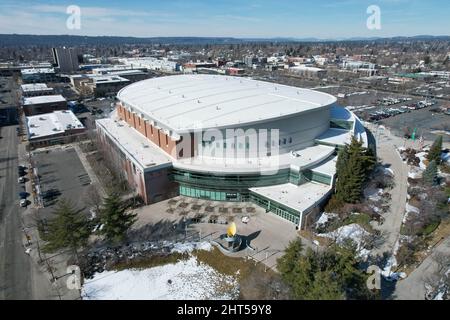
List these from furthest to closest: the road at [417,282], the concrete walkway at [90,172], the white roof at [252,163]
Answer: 1. the concrete walkway at [90,172]
2. the white roof at [252,163]
3. the road at [417,282]

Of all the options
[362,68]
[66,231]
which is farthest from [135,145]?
[362,68]

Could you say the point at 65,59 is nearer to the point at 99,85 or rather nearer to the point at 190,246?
the point at 99,85

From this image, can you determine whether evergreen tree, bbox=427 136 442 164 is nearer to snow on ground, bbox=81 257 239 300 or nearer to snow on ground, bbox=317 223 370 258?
snow on ground, bbox=317 223 370 258

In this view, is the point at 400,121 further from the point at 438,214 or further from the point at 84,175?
the point at 84,175

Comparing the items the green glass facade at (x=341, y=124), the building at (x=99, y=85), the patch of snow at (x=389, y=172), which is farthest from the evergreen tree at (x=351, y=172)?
the building at (x=99, y=85)

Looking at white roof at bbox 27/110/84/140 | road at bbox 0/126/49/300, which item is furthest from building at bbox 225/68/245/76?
road at bbox 0/126/49/300

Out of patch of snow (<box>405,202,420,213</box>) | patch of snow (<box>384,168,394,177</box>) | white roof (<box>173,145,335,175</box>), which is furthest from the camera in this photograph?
patch of snow (<box>384,168,394,177</box>)

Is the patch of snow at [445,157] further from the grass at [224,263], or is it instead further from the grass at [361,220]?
the grass at [224,263]
